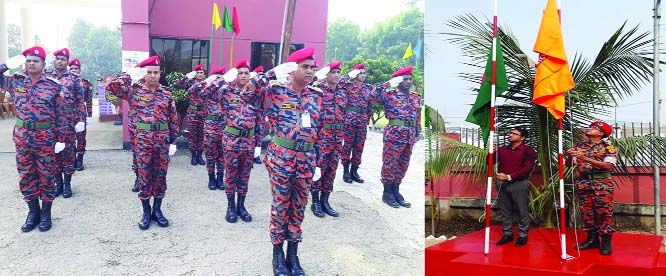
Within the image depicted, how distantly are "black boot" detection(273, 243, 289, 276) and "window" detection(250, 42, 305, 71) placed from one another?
1118 millimetres

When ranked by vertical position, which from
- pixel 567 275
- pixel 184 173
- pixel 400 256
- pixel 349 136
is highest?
pixel 349 136

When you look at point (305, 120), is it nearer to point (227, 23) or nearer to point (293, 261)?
point (293, 261)

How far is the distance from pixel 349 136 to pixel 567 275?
1.90 m

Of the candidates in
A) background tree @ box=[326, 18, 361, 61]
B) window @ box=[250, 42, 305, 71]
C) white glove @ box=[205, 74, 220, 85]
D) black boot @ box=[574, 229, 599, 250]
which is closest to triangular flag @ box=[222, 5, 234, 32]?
window @ box=[250, 42, 305, 71]

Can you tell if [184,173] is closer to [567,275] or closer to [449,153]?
[449,153]

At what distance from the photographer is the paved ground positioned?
2850 mm

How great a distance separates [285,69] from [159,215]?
1367mm

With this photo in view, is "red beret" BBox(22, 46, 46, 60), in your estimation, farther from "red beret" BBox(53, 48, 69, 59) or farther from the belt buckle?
the belt buckle

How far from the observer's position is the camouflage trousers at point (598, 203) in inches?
178

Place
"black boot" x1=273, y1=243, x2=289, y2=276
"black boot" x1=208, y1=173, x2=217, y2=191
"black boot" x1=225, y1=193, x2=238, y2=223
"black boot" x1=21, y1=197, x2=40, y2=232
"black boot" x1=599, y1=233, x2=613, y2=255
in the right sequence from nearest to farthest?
1. "black boot" x1=273, y1=243, x2=289, y2=276
2. "black boot" x1=21, y1=197, x2=40, y2=232
3. "black boot" x1=225, y1=193, x2=238, y2=223
4. "black boot" x1=208, y1=173, x2=217, y2=191
5. "black boot" x1=599, y1=233, x2=613, y2=255

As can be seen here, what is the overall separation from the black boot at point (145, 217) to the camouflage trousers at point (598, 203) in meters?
3.56

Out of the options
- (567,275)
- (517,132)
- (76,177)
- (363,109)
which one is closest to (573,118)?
(517,132)

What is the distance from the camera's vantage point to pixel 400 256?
3096 mm

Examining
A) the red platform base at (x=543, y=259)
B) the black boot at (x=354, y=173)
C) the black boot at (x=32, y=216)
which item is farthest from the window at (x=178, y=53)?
the red platform base at (x=543, y=259)
